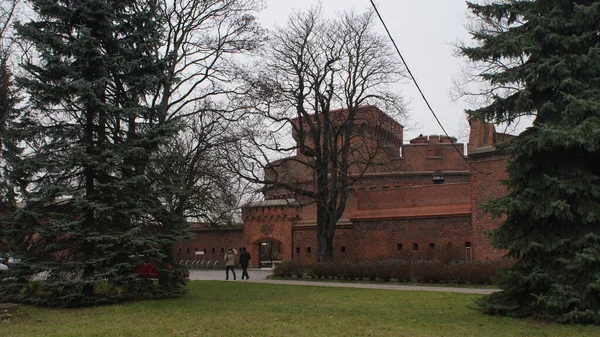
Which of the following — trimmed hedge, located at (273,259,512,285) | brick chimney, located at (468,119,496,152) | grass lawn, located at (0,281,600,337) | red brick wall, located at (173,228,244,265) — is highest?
brick chimney, located at (468,119,496,152)

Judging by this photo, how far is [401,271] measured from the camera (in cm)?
2545

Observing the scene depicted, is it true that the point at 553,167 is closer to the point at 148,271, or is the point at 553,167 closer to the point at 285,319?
the point at 285,319

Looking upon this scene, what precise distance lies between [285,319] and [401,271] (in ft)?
44.2

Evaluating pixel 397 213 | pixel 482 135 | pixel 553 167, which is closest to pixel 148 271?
pixel 553 167

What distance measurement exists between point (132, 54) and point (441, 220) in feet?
62.3

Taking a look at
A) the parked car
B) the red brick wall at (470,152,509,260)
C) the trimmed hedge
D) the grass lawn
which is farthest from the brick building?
the parked car

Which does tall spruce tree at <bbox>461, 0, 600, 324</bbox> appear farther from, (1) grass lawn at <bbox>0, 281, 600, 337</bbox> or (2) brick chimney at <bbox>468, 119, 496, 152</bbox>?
(2) brick chimney at <bbox>468, 119, 496, 152</bbox>

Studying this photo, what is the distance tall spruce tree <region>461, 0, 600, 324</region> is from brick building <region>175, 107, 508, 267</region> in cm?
1064

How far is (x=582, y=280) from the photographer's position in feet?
37.7

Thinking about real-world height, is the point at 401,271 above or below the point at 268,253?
below

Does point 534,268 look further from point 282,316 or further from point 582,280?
point 282,316

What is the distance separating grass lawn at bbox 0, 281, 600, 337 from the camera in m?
11.0

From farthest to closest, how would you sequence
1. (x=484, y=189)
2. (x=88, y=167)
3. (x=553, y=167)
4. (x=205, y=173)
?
(x=484, y=189) → (x=205, y=173) → (x=88, y=167) → (x=553, y=167)

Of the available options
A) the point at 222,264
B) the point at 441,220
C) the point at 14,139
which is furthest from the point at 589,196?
the point at 222,264
